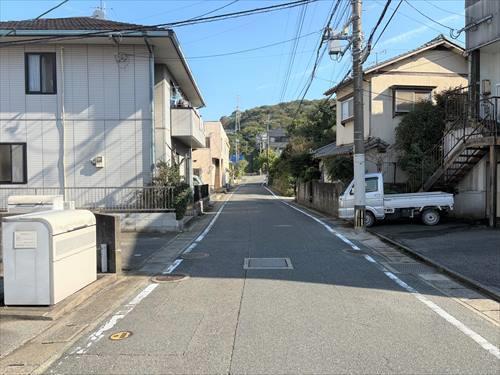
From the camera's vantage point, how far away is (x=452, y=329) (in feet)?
19.3

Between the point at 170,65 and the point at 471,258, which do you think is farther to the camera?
the point at 170,65

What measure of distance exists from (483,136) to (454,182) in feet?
11.3

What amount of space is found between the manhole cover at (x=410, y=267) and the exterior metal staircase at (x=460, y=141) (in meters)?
6.95

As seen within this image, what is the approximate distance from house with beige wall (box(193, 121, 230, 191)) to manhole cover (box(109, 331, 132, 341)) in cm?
4327

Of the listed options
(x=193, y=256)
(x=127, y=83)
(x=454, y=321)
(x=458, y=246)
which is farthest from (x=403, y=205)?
(x=454, y=321)

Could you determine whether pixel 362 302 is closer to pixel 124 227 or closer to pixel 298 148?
pixel 124 227

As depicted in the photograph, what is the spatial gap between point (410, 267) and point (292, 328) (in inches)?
197

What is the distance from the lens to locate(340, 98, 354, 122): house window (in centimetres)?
2606

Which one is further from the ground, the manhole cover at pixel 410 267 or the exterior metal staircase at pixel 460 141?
the exterior metal staircase at pixel 460 141

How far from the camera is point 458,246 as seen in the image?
39.7ft

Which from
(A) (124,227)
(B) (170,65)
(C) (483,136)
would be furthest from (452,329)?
(B) (170,65)

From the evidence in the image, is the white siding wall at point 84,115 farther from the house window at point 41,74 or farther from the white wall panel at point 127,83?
the house window at point 41,74

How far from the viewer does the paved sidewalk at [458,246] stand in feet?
29.6

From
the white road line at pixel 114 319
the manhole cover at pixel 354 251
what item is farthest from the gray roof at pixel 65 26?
the white road line at pixel 114 319
